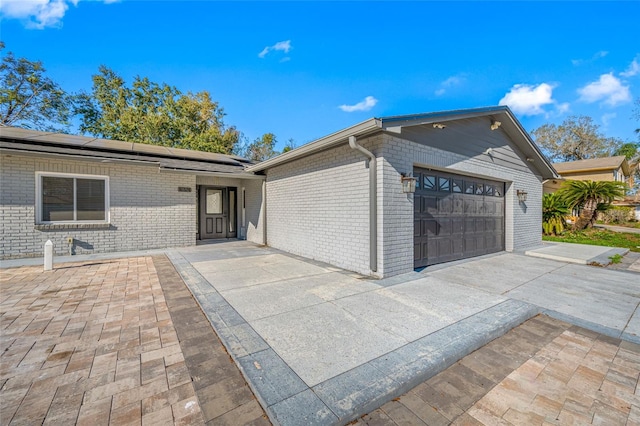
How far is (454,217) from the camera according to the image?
6633 mm

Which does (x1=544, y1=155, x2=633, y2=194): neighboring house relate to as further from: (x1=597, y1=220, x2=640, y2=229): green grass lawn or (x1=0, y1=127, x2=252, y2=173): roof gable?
(x1=0, y1=127, x2=252, y2=173): roof gable

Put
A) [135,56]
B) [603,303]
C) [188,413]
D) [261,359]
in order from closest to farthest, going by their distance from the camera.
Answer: [188,413]
[261,359]
[603,303]
[135,56]

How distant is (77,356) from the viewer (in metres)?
2.39

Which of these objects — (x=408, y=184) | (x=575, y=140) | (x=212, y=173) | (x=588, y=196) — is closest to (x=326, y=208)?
(x=408, y=184)

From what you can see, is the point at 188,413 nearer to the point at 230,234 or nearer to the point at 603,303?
the point at 603,303

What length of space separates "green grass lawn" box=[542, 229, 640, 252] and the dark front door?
45.3 ft

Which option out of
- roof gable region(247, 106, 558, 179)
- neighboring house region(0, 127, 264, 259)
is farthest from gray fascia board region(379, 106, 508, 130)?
neighboring house region(0, 127, 264, 259)

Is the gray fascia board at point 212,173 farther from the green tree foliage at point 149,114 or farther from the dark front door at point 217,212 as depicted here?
the green tree foliage at point 149,114

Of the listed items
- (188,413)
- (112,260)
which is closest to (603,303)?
(188,413)

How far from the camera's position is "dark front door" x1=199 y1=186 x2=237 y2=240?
10289 millimetres

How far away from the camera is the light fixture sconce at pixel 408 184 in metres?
4.97

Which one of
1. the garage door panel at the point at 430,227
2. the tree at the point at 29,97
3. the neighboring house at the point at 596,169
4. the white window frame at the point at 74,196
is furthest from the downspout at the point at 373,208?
the tree at the point at 29,97

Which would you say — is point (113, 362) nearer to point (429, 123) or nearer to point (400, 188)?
point (400, 188)

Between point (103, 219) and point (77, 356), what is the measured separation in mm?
6532
